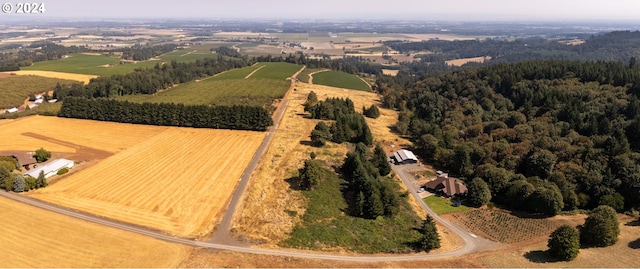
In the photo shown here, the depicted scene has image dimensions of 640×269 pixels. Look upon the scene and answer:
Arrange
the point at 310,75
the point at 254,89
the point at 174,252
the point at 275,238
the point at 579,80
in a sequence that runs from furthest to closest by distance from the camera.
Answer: the point at 310,75
the point at 254,89
the point at 579,80
the point at 275,238
the point at 174,252

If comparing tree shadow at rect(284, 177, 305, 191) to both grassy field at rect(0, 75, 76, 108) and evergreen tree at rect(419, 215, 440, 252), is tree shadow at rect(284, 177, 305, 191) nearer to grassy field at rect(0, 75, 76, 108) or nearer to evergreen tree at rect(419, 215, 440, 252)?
evergreen tree at rect(419, 215, 440, 252)

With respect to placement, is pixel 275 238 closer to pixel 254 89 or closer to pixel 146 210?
pixel 146 210

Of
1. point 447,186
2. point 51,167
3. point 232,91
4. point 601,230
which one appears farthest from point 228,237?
point 232,91

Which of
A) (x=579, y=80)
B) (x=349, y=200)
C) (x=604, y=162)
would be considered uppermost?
(x=579, y=80)

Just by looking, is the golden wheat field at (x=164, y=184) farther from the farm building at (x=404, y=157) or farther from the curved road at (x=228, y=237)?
the farm building at (x=404, y=157)

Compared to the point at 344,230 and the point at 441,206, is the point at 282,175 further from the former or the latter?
the point at 441,206

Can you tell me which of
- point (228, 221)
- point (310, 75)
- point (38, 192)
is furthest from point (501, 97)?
point (38, 192)
